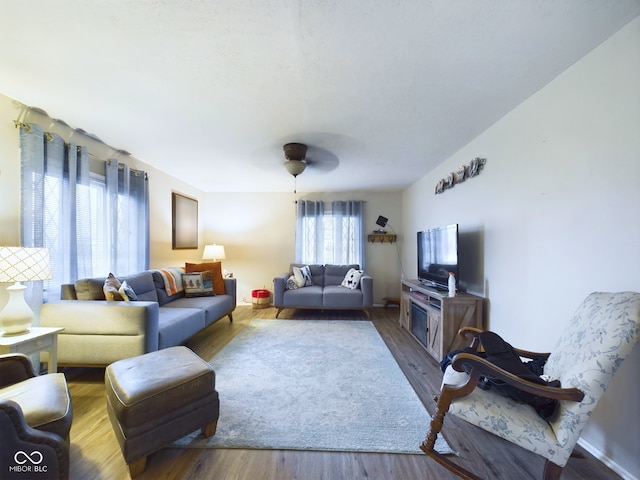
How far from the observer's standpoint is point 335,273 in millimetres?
4809

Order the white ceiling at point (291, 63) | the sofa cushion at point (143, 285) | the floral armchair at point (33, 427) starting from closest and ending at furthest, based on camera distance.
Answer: the floral armchair at point (33, 427) < the white ceiling at point (291, 63) < the sofa cushion at point (143, 285)

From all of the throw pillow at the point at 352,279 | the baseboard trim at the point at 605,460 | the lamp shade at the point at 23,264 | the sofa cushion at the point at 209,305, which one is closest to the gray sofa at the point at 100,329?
the lamp shade at the point at 23,264

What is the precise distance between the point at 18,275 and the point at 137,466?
147 cm

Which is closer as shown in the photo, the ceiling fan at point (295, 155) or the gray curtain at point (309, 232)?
the ceiling fan at point (295, 155)

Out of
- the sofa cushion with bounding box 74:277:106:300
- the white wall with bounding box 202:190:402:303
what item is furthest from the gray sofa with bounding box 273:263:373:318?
the sofa cushion with bounding box 74:277:106:300

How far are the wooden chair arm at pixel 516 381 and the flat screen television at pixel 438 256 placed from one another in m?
1.45

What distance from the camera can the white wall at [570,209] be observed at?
128cm

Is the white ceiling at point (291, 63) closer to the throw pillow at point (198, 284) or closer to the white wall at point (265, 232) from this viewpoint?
the throw pillow at point (198, 284)

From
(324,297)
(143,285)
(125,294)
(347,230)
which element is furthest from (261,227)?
(125,294)

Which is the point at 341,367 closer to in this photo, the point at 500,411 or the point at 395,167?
the point at 500,411

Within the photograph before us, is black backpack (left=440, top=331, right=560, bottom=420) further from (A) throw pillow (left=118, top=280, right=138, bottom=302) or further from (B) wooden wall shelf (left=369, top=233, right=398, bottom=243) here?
(B) wooden wall shelf (left=369, top=233, right=398, bottom=243)

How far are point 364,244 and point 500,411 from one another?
392cm

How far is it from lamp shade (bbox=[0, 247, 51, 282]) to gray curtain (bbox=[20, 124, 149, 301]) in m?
0.49

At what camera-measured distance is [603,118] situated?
1.39 meters
